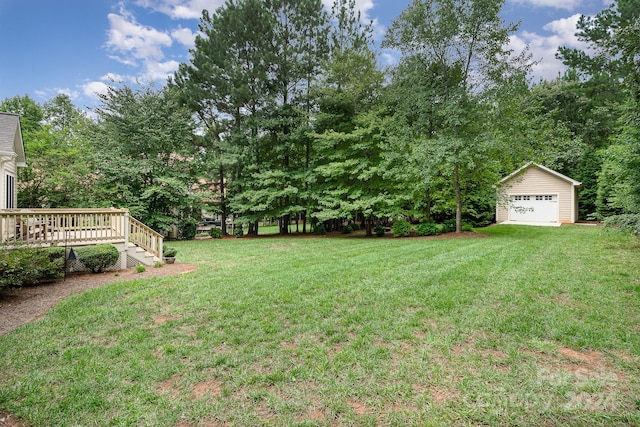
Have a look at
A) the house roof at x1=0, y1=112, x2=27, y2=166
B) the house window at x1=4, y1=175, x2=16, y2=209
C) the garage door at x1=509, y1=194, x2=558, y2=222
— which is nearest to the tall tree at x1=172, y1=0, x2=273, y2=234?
the house roof at x1=0, y1=112, x2=27, y2=166

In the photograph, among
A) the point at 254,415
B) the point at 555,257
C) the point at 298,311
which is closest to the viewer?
the point at 254,415

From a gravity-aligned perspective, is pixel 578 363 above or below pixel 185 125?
below

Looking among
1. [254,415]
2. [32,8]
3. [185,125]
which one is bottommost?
[254,415]

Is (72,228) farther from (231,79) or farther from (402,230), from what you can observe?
(402,230)

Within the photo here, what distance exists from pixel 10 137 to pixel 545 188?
91.9 feet

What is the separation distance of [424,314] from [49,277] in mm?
7792

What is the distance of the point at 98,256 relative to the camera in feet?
23.8

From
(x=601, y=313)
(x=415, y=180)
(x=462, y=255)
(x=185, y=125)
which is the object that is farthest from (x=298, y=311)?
(x=185, y=125)

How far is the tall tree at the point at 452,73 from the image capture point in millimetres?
12367

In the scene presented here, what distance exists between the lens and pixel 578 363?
279cm

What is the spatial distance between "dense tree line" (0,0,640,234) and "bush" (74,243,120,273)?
8.62 m

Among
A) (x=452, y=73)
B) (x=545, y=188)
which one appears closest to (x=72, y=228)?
(x=452, y=73)

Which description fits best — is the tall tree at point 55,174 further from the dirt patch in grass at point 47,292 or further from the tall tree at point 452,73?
the tall tree at point 452,73

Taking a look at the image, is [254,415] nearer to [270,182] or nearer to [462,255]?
[462,255]
